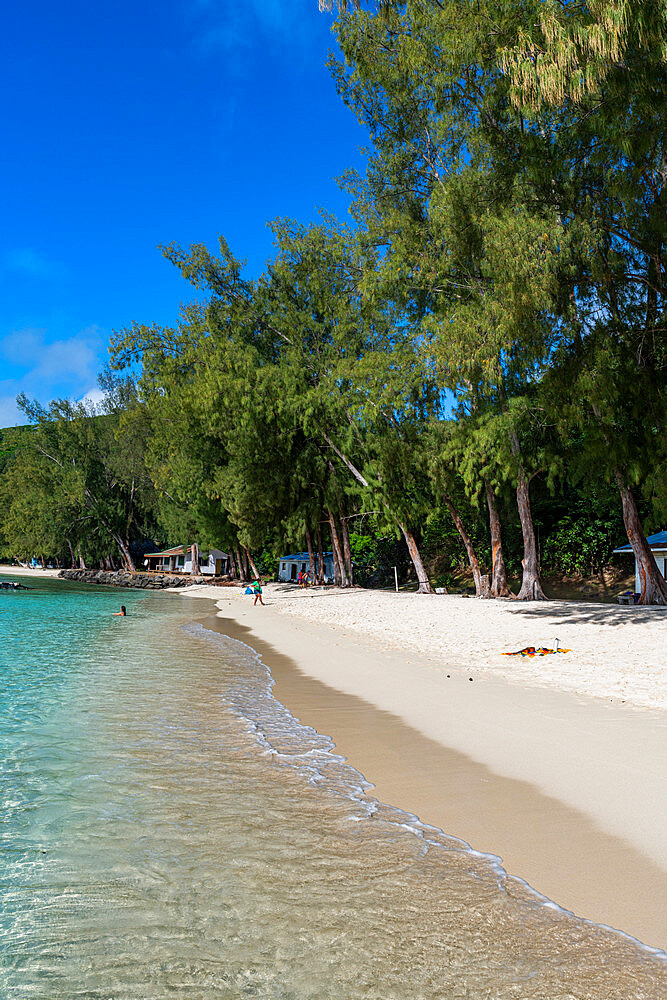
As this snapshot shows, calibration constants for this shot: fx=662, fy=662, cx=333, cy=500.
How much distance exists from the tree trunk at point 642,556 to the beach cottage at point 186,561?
48.1 m

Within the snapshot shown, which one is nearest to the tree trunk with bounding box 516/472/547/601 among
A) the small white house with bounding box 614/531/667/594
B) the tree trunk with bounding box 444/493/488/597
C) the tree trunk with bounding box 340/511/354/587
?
the tree trunk with bounding box 444/493/488/597

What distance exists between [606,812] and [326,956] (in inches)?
99.6

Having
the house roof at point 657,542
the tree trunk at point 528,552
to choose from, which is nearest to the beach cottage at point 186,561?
the house roof at point 657,542

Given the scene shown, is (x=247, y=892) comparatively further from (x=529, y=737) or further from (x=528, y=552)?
→ (x=528, y=552)

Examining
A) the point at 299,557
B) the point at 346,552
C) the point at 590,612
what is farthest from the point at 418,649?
the point at 299,557

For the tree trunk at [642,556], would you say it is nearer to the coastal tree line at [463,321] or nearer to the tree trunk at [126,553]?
the coastal tree line at [463,321]

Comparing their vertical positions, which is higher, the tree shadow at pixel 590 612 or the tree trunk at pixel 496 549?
the tree trunk at pixel 496 549

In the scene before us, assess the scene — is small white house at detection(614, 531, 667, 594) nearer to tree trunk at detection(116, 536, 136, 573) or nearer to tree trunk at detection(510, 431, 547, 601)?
tree trunk at detection(510, 431, 547, 601)

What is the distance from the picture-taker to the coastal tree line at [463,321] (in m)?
11.7

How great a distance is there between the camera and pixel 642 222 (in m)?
12.1

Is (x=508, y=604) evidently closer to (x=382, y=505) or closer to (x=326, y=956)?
(x=382, y=505)

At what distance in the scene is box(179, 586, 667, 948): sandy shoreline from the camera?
12.7 ft

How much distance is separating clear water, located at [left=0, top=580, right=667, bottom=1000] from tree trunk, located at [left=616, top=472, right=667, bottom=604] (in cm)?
1437

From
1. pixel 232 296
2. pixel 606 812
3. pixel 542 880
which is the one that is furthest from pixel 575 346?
pixel 232 296
